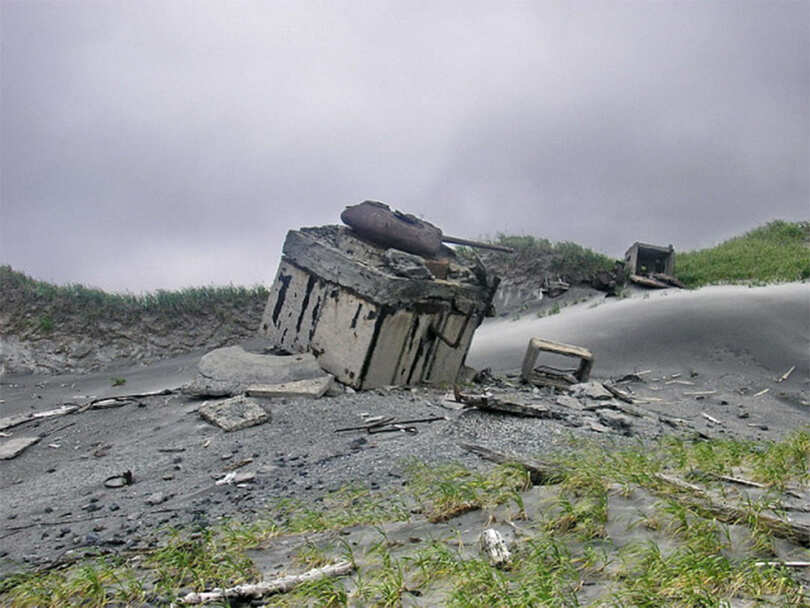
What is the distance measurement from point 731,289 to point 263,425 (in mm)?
13981

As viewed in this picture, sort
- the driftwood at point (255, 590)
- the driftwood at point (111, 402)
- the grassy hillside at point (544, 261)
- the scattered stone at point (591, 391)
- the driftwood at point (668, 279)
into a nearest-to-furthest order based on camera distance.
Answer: the driftwood at point (255, 590) < the driftwood at point (111, 402) < the scattered stone at point (591, 391) < the driftwood at point (668, 279) < the grassy hillside at point (544, 261)

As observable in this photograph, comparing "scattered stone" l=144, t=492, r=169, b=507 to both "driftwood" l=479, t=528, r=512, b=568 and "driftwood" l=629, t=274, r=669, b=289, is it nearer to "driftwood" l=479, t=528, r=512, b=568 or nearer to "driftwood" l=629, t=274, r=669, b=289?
"driftwood" l=479, t=528, r=512, b=568

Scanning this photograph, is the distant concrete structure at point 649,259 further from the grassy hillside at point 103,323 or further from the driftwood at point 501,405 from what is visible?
the driftwood at point 501,405

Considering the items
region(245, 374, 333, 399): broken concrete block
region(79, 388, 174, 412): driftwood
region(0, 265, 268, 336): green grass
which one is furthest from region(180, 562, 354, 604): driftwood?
region(0, 265, 268, 336): green grass

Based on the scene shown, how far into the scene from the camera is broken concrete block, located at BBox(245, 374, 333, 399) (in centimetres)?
671

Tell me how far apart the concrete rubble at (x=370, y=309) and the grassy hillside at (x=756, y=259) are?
39.7 feet

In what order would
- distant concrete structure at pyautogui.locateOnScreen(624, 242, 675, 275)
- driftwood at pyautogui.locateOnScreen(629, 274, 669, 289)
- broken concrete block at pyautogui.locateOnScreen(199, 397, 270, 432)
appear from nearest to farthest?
broken concrete block at pyautogui.locateOnScreen(199, 397, 270, 432)
driftwood at pyautogui.locateOnScreen(629, 274, 669, 289)
distant concrete structure at pyautogui.locateOnScreen(624, 242, 675, 275)

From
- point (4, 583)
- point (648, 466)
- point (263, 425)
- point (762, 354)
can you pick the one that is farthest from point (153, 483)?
point (762, 354)

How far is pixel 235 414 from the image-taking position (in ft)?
19.9

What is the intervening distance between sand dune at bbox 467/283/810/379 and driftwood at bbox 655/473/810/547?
7.92m

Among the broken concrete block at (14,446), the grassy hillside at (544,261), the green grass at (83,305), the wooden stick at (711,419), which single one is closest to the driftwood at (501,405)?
the wooden stick at (711,419)

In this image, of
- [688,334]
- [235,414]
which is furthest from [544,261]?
[235,414]

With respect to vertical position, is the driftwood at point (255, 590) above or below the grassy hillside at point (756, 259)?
below

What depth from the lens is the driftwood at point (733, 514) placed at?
9.36ft
